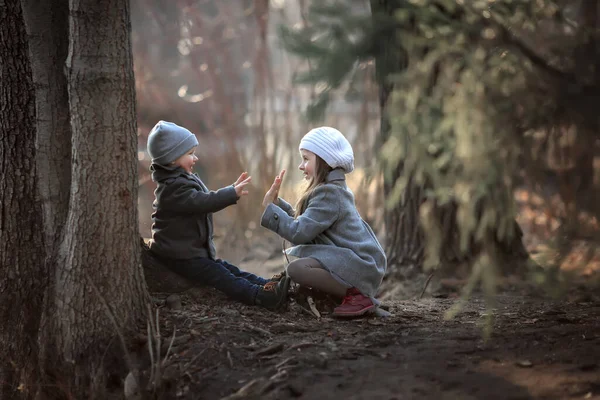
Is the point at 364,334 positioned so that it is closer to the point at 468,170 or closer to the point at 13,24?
the point at 468,170

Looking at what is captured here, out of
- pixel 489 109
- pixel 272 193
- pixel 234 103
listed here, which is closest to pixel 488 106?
pixel 489 109

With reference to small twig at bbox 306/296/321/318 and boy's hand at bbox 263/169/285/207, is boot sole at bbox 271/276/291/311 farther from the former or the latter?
boy's hand at bbox 263/169/285/207

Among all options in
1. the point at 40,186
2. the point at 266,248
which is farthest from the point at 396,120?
the point at 266,248

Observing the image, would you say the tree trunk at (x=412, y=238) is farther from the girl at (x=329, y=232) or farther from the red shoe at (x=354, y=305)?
the red shoe at (x=354, y=305)

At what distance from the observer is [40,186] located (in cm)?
419

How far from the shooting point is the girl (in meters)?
4.50

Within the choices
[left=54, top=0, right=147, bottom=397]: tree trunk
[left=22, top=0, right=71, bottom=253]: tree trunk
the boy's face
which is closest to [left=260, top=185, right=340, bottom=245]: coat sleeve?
the boy's face

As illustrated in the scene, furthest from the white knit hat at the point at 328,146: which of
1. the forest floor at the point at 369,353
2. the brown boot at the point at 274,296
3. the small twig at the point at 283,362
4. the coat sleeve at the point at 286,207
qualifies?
the small twig at the point at 283,362

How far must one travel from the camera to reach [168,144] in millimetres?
4551

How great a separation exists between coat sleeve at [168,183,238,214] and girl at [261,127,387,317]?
0.27m

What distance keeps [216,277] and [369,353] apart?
4.06 feet

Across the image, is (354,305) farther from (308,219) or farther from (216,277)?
(216,277)

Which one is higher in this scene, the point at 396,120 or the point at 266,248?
the point at 396,120

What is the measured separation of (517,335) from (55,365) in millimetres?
2595
